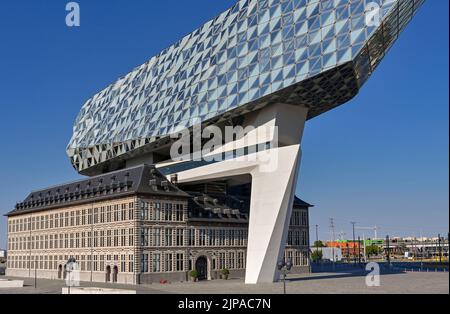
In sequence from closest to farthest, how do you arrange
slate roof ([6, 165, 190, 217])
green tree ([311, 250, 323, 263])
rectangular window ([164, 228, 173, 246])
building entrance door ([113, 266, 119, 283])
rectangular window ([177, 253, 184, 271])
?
building entrance door ([113, 266, 119, 283]), slate roof ([6, 165, 190, 217]), rectangular window ([164, 228, 173, 246]), rectangular window ([177, 253, 184, 271]), green tree ([311, 250, 323, 263])

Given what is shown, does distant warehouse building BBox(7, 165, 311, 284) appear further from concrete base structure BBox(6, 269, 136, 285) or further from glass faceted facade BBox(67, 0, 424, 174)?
glass faceted facade BBox(67, 0, 424, 174)

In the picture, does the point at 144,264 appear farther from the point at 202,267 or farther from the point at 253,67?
the point at 253,67

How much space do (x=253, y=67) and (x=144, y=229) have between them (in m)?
28.4

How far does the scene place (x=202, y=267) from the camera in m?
91.6

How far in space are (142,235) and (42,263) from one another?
121 ft

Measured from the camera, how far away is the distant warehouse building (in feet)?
275

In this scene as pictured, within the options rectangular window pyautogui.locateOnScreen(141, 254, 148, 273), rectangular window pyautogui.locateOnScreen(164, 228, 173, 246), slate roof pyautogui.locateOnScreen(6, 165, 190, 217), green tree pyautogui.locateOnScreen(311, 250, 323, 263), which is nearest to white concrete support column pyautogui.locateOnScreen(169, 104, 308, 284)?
rectangular window pyautogui.locateOnScreen(164, 228, 173, 246)

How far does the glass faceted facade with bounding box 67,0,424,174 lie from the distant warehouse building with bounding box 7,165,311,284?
12.7m

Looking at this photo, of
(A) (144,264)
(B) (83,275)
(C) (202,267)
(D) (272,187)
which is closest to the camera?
(D) (272,187)

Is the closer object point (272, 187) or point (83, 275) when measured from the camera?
point (272, 187)

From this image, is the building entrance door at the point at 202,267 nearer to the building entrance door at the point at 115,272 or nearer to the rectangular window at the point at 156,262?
the rectangular window at the point at 156,262

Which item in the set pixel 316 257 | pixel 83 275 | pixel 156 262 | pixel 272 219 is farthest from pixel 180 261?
pixel 316 257

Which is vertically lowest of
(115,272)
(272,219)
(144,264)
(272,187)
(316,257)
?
(316,257)

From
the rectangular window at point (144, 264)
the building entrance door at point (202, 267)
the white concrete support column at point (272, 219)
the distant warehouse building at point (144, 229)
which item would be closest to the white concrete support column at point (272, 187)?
the white concrete support column at point (272, 219)
